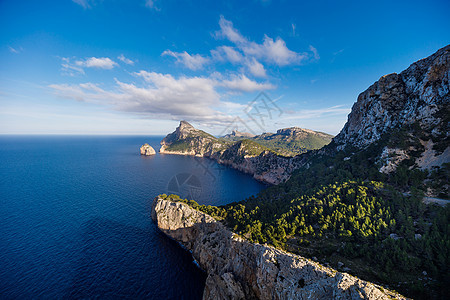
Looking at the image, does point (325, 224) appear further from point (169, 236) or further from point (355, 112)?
point (355, 112)

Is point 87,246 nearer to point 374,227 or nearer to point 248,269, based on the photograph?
point 248,269

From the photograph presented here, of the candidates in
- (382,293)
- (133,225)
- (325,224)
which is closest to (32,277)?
(133,225)

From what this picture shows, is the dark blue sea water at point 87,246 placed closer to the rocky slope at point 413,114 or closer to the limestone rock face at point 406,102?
the rocky slope at point 413,114

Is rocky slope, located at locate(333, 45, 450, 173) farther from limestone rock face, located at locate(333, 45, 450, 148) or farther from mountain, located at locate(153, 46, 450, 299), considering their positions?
mountain, located at locate(153, 46, 450, 299)

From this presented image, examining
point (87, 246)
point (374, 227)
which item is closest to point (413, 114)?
point (374, 227)

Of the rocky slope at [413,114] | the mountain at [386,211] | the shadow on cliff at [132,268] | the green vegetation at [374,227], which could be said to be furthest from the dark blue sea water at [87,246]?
the rocky slope at [413,114]

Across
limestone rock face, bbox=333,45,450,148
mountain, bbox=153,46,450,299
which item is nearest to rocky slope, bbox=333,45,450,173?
limestone rock face, bbox=333,45,450,148
